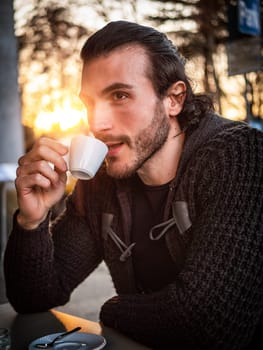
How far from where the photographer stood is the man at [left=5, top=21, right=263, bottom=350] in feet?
4.68

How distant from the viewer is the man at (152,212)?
1426 mm

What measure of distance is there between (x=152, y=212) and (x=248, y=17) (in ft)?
9.65

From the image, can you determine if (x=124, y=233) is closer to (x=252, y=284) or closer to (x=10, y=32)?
(x=252, y=284)

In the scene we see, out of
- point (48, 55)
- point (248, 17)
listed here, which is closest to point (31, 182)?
point (248, 17)

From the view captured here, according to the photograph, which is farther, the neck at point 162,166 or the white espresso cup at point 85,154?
the neck at point 162,166

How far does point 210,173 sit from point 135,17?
7518 millimetres

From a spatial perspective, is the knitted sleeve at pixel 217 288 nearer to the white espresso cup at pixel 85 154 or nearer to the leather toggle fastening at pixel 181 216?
the leather toggle fastening at pixel 181 216

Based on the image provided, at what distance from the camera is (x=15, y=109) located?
7113mm

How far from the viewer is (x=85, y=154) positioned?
1.58 meters

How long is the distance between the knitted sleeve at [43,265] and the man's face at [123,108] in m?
0.37

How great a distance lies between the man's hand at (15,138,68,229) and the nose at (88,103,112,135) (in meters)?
0.22

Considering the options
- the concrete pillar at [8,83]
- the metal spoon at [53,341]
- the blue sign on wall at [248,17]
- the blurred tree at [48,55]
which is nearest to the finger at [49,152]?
the metal spoon at [53,341]

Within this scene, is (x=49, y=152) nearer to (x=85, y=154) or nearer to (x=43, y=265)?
(x=85, y=154)

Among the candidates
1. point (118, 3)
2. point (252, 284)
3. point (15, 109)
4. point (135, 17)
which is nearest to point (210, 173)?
point (252, 284)
